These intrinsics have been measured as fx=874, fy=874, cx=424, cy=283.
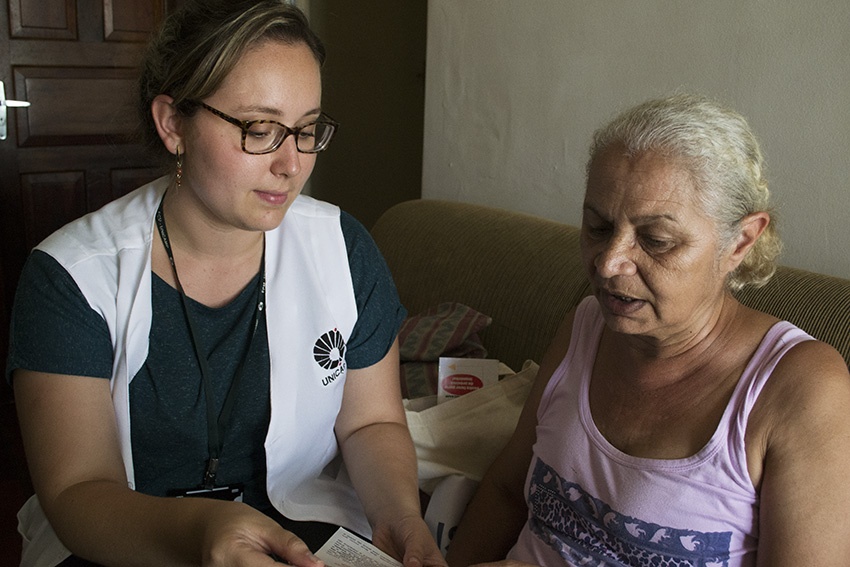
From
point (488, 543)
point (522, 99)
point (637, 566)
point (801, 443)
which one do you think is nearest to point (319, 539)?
point (488, 543)

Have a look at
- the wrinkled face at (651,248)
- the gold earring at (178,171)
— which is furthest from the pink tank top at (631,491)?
the gold earring at (178,171)

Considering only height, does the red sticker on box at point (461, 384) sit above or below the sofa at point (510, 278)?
below

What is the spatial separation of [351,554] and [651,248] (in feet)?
2.11

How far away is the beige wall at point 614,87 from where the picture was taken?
73.5 inches

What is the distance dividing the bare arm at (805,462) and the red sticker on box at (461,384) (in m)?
0.81

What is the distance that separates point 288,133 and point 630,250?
57 centimetres

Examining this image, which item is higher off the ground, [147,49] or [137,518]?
[147,49]

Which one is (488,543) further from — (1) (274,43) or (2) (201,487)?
(1) (274,43)

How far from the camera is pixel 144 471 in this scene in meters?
1.54

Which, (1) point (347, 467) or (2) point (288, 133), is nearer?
(2) point (288, 133)

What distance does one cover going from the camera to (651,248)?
1.24 metres

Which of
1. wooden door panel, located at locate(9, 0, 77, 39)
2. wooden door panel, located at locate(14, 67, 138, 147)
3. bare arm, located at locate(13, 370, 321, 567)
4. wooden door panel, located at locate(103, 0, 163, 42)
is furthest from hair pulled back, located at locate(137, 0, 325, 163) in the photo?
wooden door panel, located at locate(103, 0, 163, 42)

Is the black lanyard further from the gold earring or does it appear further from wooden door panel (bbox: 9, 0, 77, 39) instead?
wooden door panel (bbox: 9, 0, 77, 39)

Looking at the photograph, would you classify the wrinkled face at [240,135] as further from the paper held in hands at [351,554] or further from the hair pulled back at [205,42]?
the paper held in hands at [351,554]
